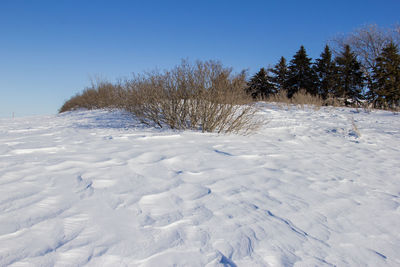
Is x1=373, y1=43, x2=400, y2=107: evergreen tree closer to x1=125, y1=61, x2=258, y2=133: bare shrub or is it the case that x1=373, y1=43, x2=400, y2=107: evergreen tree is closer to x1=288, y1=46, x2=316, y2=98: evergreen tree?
x1=288, y1=46, x2=316, y2=98: evergreen tree

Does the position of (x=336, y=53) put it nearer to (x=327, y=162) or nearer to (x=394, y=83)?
(x=394, y=83)

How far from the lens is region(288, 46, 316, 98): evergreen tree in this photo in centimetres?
2436

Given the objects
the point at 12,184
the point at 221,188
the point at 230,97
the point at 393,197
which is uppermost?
the point at 230,97

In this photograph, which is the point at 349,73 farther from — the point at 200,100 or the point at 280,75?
the point at 200,100

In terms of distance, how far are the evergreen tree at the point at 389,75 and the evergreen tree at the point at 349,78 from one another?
2157mm

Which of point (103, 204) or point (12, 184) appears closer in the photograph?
point (103, 204)

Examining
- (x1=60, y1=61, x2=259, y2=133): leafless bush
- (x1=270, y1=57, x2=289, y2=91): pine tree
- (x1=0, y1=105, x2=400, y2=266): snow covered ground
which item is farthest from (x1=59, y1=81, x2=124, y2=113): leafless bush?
(x1=270, y1=57, x2=289, y2=91): pine tree

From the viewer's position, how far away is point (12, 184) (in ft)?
6.81

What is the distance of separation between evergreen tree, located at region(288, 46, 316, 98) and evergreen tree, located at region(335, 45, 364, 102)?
231 cm

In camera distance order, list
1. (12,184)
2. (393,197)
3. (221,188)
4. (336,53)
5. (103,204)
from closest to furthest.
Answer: (103,204) → (12,184) → (221,188) → (393,197) → (336,53)

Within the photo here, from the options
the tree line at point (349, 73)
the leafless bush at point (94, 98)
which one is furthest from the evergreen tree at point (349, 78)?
the leafless bush at point (94, 98)

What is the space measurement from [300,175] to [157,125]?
3704 millimetres

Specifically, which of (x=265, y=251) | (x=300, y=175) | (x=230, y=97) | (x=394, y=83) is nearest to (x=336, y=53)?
(x=394, y=83)

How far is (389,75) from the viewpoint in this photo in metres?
19.8
